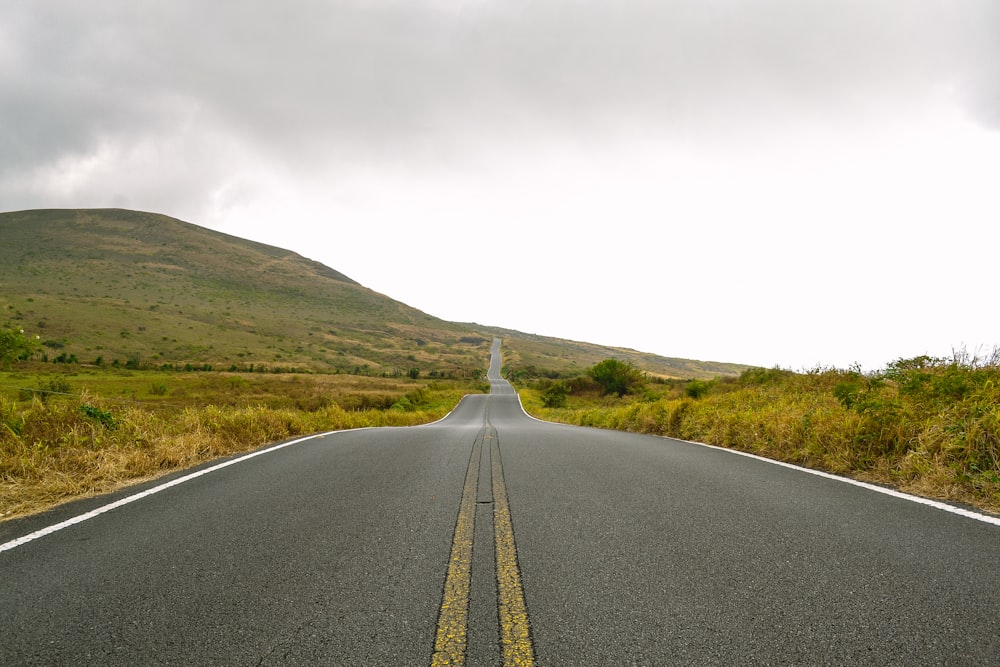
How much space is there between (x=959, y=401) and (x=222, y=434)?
1095 cm

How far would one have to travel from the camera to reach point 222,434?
8.58 metres

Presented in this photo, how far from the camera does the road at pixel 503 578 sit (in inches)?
83.4

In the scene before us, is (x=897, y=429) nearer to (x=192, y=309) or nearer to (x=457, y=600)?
(x=457, y=600)

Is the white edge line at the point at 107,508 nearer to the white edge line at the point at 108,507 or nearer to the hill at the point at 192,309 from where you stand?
the white edge line at the point at 108,507

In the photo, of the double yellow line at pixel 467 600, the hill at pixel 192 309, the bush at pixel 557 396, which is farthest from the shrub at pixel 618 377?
the double yellow line at pixel 467 600

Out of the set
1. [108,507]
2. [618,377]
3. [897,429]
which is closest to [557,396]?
[618,377]

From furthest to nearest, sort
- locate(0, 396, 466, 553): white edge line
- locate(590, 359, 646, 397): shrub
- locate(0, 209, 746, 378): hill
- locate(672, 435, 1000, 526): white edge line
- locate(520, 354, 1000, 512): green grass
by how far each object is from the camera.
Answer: locate(0, 209, 746, 378): hill, locate(590, 359, 646, 397): shrub, locate(520, 354, 1000, 512): green grass, locate(672, 435, 1000, 526): white edge line, locate(0, 396, 466, 553): white edge line

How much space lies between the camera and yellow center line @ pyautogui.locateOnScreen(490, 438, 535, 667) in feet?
6.72

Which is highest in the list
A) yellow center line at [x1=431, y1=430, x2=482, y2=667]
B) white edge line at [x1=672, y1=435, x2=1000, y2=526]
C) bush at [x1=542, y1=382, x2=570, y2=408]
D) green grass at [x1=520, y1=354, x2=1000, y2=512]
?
green grass at [x1=520, y1=354, x2=1000, y2=512]

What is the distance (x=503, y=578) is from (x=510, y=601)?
0.97 feet

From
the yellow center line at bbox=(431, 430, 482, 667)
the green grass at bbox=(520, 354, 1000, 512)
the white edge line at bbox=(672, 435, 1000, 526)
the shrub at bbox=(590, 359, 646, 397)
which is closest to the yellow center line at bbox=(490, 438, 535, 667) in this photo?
the yellow center line at bbox=(431, 430, 482, 667)

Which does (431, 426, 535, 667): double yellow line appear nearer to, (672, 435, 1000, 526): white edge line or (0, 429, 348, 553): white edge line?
(0, 429, 348, 553): white edge line

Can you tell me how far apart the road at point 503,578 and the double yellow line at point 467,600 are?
0.02 meters

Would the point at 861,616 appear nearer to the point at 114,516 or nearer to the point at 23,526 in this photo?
the point at 114,516
